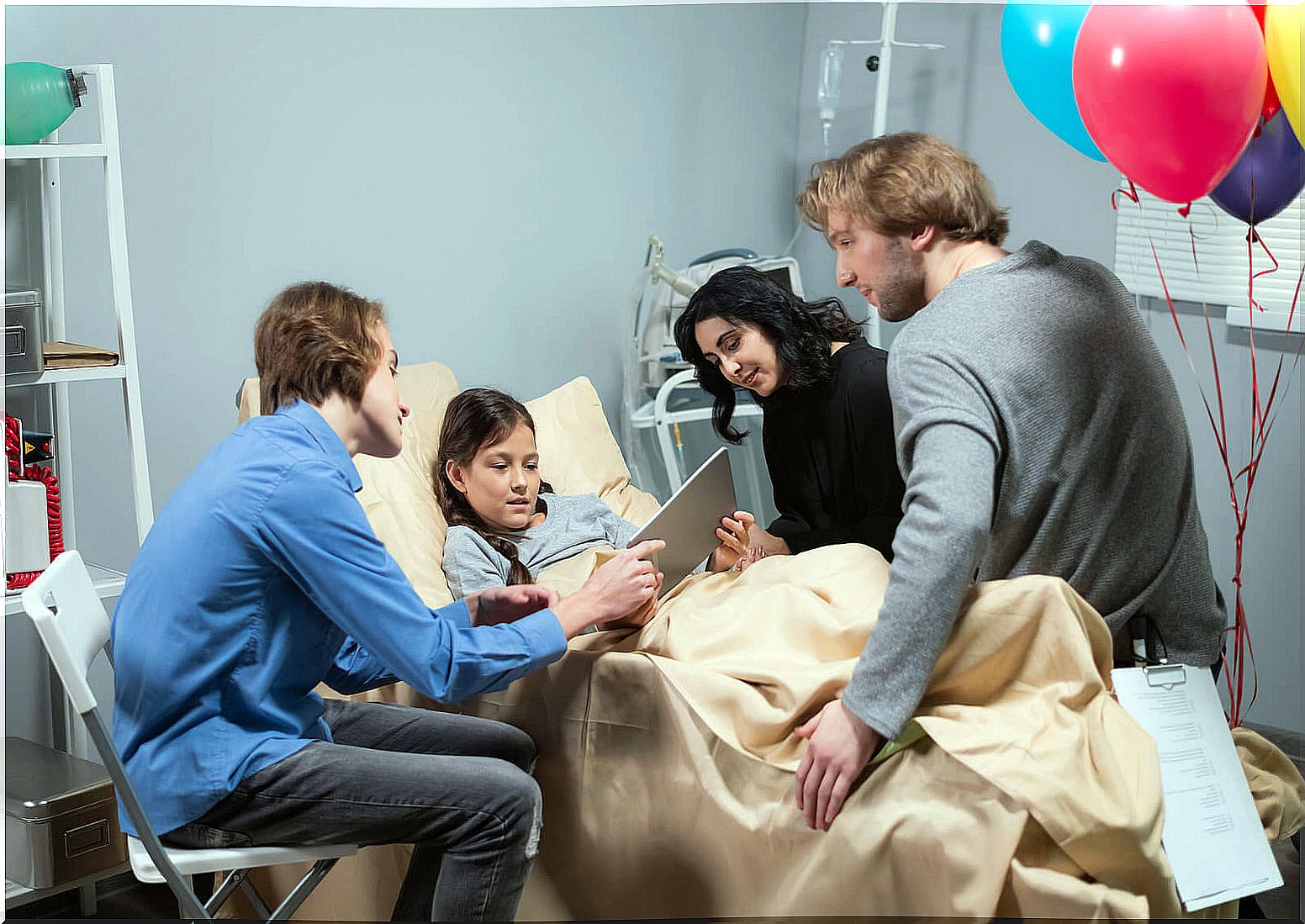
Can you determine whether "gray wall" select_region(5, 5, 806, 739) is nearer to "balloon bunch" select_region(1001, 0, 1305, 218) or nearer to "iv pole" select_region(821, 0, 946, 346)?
"iv pole" select_region(821, 0, 946, 346)

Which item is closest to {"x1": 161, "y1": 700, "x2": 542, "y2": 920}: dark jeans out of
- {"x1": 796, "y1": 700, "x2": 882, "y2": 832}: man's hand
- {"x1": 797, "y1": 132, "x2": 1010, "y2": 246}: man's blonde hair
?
{"x1": 796, "y1": 700, "x2": 882, "y2": 832}: man's hand

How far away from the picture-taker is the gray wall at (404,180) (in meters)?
2.28

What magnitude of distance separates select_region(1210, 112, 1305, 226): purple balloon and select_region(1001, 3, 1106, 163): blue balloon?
0.69 ft

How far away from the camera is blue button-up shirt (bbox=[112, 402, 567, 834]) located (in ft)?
4.60

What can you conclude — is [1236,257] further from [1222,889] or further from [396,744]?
[396,744]

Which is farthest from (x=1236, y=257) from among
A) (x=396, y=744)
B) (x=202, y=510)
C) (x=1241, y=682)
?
(x=202, y=510)

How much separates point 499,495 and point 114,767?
3.29ft

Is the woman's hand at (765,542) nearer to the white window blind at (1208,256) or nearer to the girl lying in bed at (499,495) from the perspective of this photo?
the girl lying in bed at (499,495)

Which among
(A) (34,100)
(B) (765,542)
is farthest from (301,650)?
(A) (34,100)

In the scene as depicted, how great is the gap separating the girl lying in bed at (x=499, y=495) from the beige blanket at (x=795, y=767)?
47 cm

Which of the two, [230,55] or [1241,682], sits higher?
[230,55]

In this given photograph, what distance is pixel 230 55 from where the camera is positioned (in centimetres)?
238

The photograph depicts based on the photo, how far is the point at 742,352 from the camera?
7.00 ft

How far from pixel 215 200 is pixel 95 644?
3.74ft
